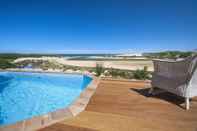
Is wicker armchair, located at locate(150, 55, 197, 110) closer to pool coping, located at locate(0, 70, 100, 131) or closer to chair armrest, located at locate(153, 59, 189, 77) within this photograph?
chair armrest, located at locate(153, 59, 189, 77)

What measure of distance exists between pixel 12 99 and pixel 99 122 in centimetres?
328

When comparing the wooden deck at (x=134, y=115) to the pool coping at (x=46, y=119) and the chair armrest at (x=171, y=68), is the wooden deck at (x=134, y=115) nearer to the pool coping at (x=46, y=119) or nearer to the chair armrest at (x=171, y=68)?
the pool coping at (x=46, y=119)

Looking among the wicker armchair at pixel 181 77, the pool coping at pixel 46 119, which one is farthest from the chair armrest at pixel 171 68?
the pool coping at pixel 46 119

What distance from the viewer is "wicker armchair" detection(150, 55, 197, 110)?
A: 6.05 feet

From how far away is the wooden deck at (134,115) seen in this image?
156cm

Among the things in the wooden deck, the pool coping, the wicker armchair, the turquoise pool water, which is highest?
the wicker armchair

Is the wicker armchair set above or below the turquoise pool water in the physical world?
above

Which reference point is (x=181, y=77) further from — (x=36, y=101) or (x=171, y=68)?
(x=36, y=101)

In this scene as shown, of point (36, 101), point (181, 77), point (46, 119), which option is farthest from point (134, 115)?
point (36, 101)

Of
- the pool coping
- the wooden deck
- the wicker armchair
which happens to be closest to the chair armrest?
the wicker armchair

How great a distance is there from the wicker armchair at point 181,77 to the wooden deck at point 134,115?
10.6 inches

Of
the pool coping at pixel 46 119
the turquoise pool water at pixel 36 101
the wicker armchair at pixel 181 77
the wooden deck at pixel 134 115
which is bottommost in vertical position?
the turquoise pool water at pixel 36 101

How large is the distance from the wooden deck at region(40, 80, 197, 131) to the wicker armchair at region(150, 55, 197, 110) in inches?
10.6

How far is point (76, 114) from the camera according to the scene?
194 cm
